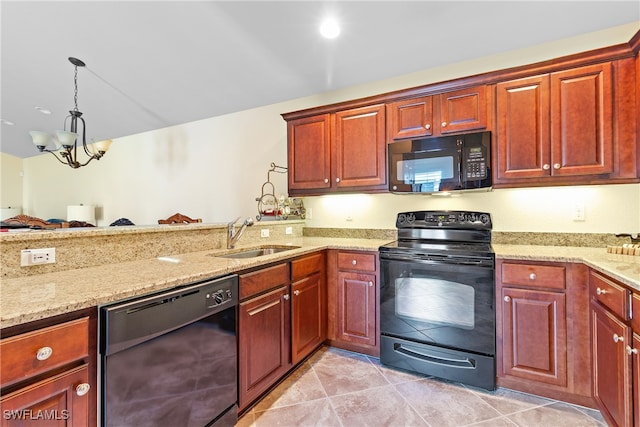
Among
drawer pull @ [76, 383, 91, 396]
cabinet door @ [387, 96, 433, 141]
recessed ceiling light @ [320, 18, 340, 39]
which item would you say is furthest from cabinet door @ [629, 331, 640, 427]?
recessed ceiling light @ [320, 18, 340, 39]

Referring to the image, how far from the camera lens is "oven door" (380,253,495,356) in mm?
1928

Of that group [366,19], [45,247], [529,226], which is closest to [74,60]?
[45,247]

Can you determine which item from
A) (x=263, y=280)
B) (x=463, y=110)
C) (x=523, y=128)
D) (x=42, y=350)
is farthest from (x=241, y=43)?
(x=42, y=350)

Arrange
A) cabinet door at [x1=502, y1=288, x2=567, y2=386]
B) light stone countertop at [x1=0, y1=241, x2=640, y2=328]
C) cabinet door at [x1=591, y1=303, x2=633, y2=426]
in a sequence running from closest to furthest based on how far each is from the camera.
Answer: light stone countertop at [x1=0, y1=241, x2=640, y2=328] < cabinet door at [x1=591, y1=303, x2=633, y2=426] < cabinet door at [x1=502, y1=288, x2=567, y2=386]

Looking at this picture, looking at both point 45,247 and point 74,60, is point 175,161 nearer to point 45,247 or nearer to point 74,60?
point 74,60

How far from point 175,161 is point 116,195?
1.69 metres

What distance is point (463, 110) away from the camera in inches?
88.7

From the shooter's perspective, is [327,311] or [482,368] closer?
[482,368]

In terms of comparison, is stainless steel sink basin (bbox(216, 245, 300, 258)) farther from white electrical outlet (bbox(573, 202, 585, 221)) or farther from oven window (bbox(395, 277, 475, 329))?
white electrical outlet (bbox(573, 202, 585, 221))

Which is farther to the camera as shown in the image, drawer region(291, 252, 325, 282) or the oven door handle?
drawer region(291, 252, 325, 282)

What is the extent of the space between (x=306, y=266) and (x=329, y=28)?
6.34 ft

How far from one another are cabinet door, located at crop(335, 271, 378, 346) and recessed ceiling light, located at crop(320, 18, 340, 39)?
→ 2001 mm

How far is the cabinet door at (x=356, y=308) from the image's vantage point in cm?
232

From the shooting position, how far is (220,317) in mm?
1486
